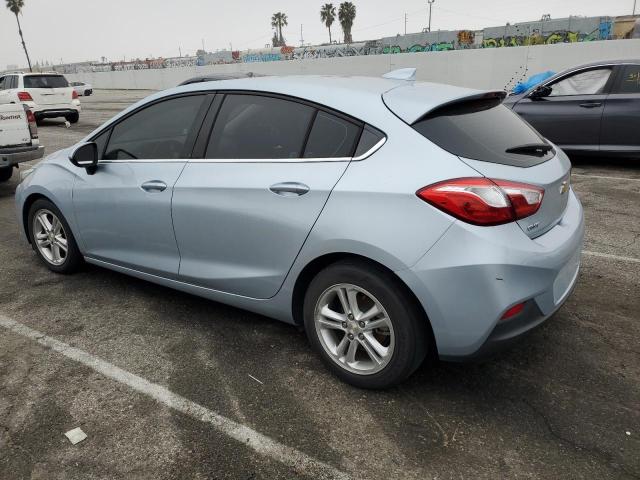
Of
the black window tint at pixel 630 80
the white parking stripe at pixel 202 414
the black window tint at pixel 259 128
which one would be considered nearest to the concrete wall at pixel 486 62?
the black window tint at pixel 630 80

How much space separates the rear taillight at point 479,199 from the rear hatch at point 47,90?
18.6m

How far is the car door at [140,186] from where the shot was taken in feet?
11.3

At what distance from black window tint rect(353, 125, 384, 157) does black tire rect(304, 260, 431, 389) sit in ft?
1.83

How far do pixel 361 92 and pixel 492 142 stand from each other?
0.74 m

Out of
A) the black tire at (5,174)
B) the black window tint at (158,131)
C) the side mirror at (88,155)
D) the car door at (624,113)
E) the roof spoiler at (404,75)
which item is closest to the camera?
the roof spoiler at (404,75)

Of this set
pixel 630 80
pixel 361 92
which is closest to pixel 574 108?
pixel 630 80

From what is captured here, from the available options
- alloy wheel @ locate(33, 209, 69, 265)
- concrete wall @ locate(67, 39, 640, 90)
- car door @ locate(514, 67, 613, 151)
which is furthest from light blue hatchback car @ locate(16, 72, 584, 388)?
concrete wall @ locate(67, 39, 640, 90)

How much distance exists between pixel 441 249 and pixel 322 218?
62 cm

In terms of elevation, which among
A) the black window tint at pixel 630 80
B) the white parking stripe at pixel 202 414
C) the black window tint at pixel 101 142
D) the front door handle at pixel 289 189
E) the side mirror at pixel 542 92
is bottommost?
the white parking stripe at pixel 202 414

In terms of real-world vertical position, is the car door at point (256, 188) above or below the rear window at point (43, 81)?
above

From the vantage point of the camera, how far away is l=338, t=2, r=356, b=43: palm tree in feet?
322

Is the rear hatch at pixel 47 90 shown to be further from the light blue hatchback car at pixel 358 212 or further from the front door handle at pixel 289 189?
the front door handle at pixel 289 189

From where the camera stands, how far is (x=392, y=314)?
8.38 ft

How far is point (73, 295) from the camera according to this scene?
13.5ft
